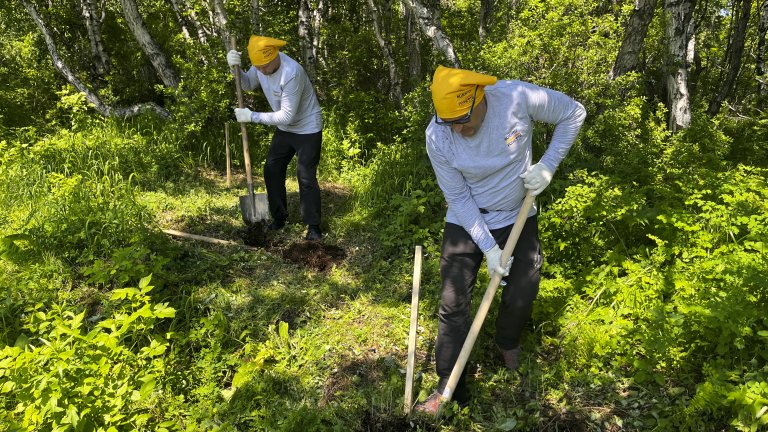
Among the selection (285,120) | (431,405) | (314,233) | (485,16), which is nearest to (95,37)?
(285,120)

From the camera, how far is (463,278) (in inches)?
102

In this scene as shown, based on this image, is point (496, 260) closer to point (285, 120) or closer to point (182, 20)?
point (285, 120)

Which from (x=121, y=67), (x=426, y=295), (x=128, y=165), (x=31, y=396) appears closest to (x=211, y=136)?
(x=128, y=165)

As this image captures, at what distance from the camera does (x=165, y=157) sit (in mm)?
6609

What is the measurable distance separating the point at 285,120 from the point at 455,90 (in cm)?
273

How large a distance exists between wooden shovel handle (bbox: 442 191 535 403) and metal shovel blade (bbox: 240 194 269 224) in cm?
330

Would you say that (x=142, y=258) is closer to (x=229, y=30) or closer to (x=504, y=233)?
(x=504, y=233)

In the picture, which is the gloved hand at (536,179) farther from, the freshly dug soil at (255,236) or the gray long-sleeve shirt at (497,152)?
the freshly dug soil at (255,236)

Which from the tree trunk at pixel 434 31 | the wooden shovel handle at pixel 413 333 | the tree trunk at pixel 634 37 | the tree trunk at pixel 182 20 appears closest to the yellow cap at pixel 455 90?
the wooden shovel handle at pixel 413 333

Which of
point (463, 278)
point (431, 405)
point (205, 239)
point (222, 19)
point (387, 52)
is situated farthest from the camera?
point (387, 52)

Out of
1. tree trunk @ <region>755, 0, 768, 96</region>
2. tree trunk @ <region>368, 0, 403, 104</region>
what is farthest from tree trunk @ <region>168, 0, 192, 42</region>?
tree trunk @ <region>755, 0, 768, 96</region>

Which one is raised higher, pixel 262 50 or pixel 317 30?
pixel 317 30

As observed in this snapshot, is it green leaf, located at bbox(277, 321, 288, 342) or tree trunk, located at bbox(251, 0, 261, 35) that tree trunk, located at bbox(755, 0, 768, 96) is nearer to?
tree trunk, located at bbox(251, 0, 261, 35)

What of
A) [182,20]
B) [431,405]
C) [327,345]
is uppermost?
[182,20]
